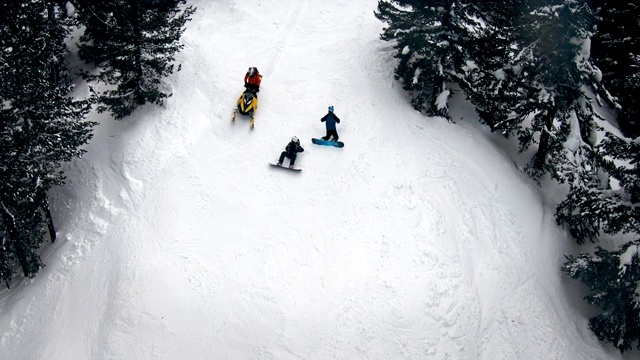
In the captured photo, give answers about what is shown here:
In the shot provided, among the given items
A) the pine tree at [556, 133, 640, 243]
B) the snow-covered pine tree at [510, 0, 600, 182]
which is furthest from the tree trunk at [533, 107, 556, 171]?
the pine tree at [556, 133, 640, 243]

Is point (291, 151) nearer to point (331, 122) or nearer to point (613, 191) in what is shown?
point (331, 122)

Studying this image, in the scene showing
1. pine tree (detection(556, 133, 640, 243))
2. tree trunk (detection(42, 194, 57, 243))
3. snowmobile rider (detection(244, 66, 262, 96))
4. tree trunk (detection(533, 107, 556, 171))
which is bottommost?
tree trunk (detection(42, 194, 57, 243))

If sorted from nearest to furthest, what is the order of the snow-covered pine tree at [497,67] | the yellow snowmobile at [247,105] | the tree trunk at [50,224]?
the tree trunk at [50,224] < the snow-covered pine tree at [497,67] < the yellow snowmobile at [247,105]

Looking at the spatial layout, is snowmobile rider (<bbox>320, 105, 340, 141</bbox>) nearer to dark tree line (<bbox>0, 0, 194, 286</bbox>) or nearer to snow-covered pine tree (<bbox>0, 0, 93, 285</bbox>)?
dark tree line (<bbox>0, 0, 194, 286</bbox>)

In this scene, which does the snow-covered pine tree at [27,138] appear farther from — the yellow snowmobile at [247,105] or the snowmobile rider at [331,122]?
the snowmobile rider at [331,122]

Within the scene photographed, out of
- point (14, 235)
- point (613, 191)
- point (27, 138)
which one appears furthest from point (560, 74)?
point (14, 235)

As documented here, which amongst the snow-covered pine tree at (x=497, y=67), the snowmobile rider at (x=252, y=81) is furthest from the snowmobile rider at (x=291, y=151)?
the snow-covered pine tree at (x=497, y=67)

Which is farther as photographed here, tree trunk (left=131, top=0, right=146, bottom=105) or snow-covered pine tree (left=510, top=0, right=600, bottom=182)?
tree trunk (left=131, top=0, right=146, bottom=105)
